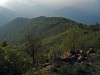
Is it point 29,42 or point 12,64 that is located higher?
point 29,42

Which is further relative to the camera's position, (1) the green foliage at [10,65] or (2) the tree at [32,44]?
(2) the tree at [32,44]

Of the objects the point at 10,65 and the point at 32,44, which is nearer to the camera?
the point at 10,65

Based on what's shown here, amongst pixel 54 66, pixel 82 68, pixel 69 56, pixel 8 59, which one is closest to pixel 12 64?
pixel 8 59

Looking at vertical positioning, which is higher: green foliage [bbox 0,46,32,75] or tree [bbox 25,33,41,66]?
tree [bbox 25,33,41,66]

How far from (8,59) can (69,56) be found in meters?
14.0

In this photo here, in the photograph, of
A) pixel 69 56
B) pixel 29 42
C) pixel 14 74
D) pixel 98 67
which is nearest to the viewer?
pixel 98 67

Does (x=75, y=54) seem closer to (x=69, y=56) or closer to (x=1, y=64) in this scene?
(x=69, y=56)

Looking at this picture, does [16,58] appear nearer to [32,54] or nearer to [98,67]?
[32,54]

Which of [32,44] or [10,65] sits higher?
[32,44]

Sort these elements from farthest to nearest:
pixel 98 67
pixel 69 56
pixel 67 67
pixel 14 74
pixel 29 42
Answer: pixel 29 42 < pixel 69 56 < pixel 14 74 < pixel 98 67 < pixel 67 67

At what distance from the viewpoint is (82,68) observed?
4381 centimetres

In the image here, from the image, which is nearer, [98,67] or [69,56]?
[98,67]

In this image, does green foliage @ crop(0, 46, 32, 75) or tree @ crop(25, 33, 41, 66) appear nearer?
green foliage @ crop(0, 46, 32, 75)

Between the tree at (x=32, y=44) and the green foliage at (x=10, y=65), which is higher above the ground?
the tree at (x=32, y=44)
